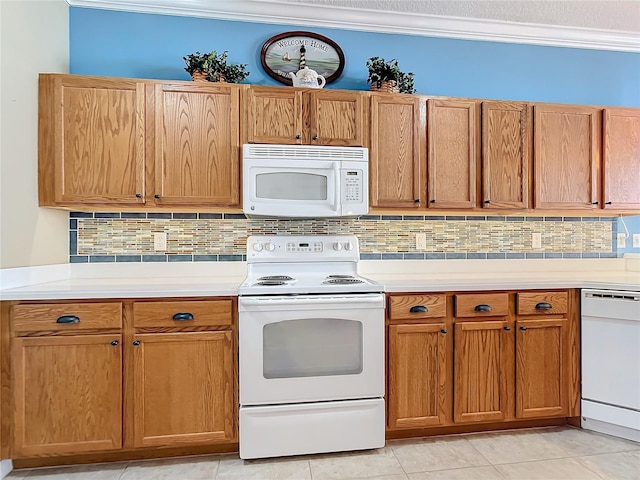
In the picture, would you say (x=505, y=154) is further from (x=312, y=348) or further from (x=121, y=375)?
(x=121, y=375)

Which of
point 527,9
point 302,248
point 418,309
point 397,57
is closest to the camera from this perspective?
point 418,309

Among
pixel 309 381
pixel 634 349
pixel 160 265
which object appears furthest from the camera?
pixel 160 265

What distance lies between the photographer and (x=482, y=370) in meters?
2.10

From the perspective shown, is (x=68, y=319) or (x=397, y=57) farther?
(x=397, y=57)

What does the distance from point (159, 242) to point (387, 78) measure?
1.75 m

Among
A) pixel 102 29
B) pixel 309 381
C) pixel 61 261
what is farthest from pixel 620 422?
pixel 102 29

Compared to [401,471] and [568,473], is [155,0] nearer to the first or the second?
[401,471]

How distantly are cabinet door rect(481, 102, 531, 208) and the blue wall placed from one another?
39 cm

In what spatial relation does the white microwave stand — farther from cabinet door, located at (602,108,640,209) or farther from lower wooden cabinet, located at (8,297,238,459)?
cabinet door, located at (602,108,640,209)

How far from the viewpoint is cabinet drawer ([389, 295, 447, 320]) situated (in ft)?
6.66

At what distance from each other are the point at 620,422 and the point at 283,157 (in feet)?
7.83

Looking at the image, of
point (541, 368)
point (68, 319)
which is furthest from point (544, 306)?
point (68, 319)

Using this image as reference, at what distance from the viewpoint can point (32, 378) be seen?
178 centimetres

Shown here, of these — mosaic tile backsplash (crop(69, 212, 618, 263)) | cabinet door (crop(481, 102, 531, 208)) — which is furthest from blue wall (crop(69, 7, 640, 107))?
Answer: mosaic tile backsplash (crop(69, 212, 618, 263))
